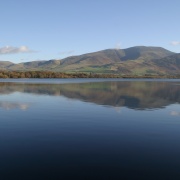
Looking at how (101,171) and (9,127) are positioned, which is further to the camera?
(9,127)

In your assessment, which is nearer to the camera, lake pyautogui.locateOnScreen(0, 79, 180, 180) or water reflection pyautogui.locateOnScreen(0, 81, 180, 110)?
lake pyautogui.locateOnScreen(0, 79, 180, 180)

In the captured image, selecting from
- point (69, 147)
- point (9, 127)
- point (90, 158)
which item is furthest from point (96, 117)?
point (90, 158)

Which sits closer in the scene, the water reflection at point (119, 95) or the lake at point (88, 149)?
the lake at point (88, 149)

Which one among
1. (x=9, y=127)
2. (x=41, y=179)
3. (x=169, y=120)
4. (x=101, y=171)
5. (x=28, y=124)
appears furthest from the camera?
(x=169, y=120)

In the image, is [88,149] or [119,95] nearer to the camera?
[88,149]

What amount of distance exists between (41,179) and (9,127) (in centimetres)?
1681

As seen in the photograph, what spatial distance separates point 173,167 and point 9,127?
20754 millimetres

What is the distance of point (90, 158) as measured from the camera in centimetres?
1967

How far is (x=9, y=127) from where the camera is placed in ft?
101

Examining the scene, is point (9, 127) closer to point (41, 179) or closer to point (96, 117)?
point (96, 117)

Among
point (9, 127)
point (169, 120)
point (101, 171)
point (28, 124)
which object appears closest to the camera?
point (101, 171)

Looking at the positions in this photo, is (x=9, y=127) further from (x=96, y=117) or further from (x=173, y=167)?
(x=173, y=167)

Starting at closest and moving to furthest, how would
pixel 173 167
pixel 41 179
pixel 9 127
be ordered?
pixel 41 179
pixel 173 167
pixel 9 127

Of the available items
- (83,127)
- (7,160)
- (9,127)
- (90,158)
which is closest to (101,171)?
(90,158)
